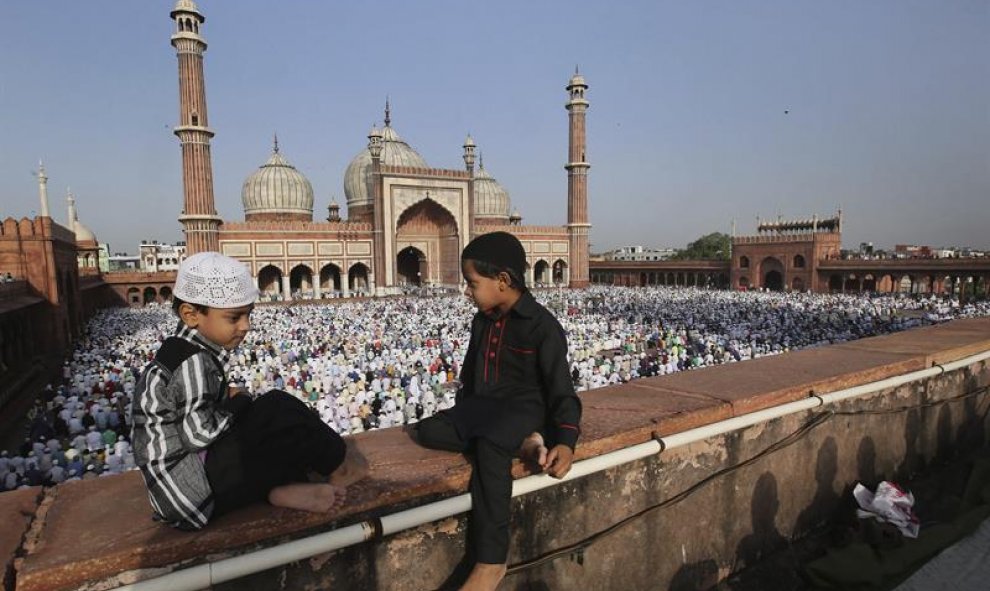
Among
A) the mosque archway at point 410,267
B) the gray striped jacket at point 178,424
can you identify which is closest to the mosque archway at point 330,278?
the mosque archway at point 410,267

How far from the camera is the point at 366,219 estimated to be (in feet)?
102

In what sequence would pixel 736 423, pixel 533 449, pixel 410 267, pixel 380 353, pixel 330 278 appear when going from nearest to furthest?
1. pixel 533 449
2. pixel 736 423
3. pixel 380 353
4. pixel 330 278
5. pixel 410 267

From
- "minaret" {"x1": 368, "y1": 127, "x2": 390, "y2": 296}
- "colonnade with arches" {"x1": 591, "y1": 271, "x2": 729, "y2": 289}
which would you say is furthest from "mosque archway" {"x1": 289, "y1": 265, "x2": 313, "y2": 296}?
"colonnade with arches" {"x1": 591, "y1": 271, "x2": 729, "y2": 289}

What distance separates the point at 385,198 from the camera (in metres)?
28.5

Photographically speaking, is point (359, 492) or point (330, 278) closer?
point (359, 492)

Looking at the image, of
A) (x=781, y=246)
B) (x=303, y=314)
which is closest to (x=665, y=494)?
(x=303, y=314)

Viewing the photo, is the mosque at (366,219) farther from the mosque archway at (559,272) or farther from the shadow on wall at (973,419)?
the shadow on wall at (973,419)

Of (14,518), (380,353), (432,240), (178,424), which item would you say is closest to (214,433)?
(178,424)

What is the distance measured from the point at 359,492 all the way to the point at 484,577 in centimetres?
35

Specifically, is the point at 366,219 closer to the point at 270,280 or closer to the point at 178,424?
the point at 270,280

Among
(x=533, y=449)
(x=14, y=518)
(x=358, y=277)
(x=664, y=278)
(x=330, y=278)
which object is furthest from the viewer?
(x=664, y=278)

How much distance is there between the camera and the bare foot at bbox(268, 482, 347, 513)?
1.12 m

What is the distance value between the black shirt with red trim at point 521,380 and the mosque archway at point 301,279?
2857 centimetres

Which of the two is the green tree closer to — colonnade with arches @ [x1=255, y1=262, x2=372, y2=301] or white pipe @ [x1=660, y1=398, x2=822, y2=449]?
colonnade with arches @ [x1=255, y1=262, x2=372, y2=301]
